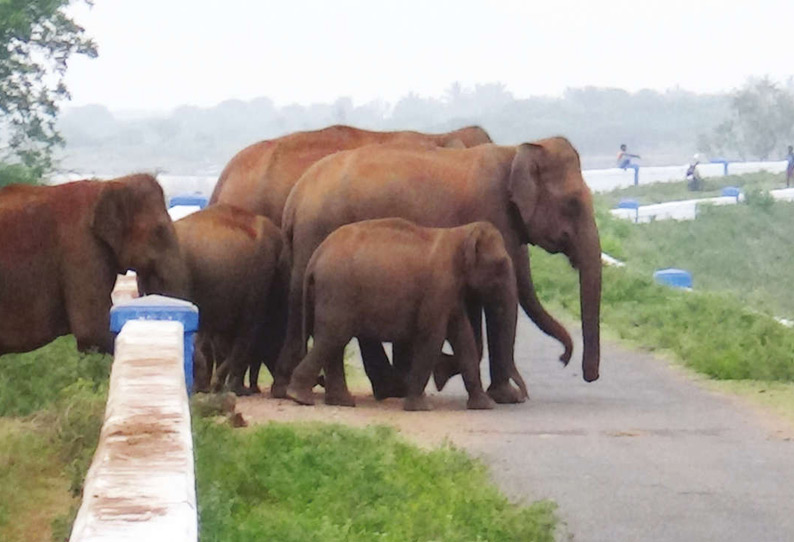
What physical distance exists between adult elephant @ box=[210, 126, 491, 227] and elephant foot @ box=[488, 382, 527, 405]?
7.11 ft

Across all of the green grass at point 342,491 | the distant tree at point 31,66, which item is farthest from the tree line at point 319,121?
the green grass at point 342,491

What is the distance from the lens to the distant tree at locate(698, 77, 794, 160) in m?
95.4

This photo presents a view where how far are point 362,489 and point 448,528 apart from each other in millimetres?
846

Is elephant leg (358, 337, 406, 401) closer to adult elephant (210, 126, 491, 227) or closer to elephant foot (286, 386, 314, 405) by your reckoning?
elephant foot (286, 386, 314, 405)

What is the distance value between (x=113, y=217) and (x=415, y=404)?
2561mm

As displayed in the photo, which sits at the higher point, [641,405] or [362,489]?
[362,489]

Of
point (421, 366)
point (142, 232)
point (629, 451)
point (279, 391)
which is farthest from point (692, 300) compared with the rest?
point (142, 232)

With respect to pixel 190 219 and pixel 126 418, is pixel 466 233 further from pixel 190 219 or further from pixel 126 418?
pixel 126 418

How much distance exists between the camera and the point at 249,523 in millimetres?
7594

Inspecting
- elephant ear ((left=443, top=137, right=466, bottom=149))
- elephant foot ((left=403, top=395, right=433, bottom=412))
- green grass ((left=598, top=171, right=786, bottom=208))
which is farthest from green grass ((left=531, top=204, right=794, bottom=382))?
green grass ((left=598, top=171, right=786, bottom=208))

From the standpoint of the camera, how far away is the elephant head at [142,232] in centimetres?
1105

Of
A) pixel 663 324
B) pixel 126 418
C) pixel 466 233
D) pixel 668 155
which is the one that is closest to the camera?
pixel 126 418

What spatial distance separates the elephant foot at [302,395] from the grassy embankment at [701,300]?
3207 millimetres

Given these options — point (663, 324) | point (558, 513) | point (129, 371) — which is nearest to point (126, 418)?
point (129, 371)
